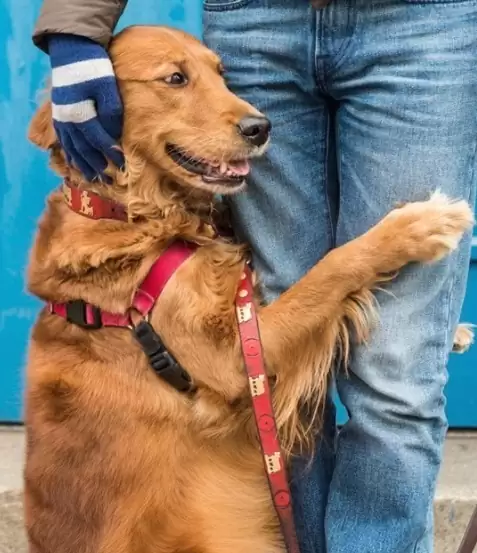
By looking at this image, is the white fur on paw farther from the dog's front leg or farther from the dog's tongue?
the dog's tongue

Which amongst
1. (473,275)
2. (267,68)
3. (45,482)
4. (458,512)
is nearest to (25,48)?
(267,68)

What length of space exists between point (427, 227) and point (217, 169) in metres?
0.48

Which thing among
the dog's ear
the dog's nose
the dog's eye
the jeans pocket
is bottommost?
the dog's ear

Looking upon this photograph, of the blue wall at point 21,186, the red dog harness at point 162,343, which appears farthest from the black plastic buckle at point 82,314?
the blue wall at point 21,186

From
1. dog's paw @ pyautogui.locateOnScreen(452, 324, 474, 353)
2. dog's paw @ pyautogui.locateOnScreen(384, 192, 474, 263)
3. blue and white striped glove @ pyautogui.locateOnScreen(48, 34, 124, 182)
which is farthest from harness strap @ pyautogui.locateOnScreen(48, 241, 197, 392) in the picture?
dog's paw @ pyautogui.locateOnScreen(452, 324, 474, 353)

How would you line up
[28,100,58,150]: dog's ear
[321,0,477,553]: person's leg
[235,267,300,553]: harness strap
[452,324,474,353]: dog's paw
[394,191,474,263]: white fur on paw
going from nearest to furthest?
[321,0,477,553]: person's leg
[394,191,474,263]: white fur on paw
[235,267,300,553]: harness strap
[28,100,58,150]: dog's ear
[452,324,474,353]: dog's paw

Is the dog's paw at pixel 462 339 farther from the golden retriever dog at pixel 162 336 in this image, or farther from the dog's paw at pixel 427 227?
the dog's paw at pixel 427 227

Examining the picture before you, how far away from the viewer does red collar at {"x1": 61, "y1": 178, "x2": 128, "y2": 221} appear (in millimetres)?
2029

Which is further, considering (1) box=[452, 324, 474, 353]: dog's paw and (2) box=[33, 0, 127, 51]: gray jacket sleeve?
(1) box=[452, 324, 474, 353]: dog's paw

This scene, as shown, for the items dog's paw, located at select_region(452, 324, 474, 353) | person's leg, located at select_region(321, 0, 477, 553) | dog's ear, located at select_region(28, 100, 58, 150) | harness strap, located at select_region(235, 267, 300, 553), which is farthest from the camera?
dog's paw, located at select_region(452, 324, 474, 353)

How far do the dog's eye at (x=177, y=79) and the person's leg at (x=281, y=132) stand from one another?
0.11 meters

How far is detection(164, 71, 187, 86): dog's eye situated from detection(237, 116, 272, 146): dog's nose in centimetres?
22

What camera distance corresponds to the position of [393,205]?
1.81 meters

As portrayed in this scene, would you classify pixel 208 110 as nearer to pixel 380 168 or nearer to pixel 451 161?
pixel 380 168
